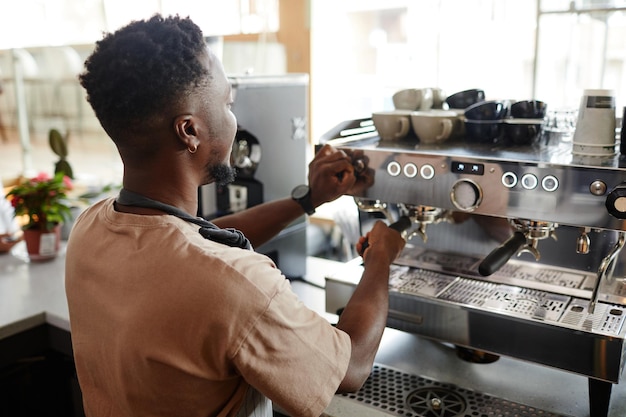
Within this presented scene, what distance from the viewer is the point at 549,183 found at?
0.96 m

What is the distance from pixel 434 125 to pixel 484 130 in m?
0.09

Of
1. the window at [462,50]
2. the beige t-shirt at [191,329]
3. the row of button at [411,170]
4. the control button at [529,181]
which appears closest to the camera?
the beige t-shirt at [191,329]

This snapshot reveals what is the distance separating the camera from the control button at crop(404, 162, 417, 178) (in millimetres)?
1095

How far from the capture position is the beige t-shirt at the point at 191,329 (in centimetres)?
74

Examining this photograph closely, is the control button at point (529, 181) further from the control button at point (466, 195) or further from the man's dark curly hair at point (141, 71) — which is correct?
the man's dark curly hair at point (141, 71)

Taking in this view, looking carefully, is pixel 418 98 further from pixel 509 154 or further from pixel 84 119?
pixel 84 119

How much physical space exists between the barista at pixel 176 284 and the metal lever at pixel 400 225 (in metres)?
0.24

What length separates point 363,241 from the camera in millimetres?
1135

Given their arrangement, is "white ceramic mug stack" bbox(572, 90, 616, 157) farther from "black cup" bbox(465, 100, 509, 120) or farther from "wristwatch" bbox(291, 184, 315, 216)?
"wristwatch" bbox(291, 184, 315, 216)

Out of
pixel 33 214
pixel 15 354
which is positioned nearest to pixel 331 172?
pixel 15 354

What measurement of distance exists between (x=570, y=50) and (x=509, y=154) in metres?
2.39

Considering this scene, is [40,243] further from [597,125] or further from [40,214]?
[597,125]

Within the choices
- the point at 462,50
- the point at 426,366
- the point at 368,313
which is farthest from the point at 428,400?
the point at 462,50

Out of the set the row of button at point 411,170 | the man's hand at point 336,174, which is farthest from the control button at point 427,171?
the man's hand at point 336,174
